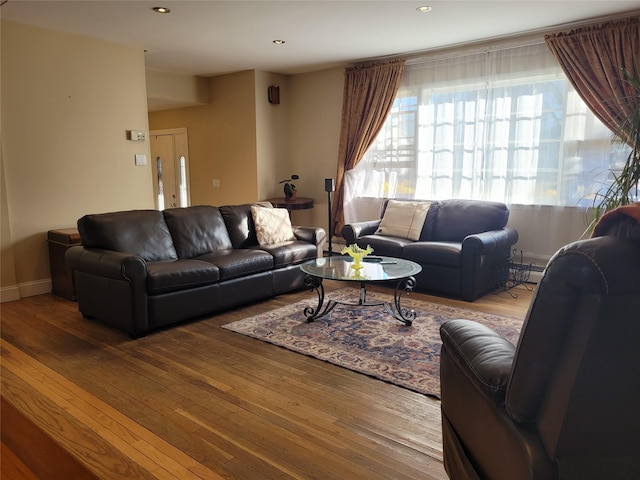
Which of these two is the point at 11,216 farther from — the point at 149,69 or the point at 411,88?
the point at 411,88

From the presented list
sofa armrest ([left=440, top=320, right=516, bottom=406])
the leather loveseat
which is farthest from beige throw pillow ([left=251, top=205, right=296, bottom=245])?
sofa armrest ([left=440, top=320, right=516, bottom=406])

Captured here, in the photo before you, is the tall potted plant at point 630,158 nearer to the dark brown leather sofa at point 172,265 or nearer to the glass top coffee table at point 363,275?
the glass top coffee table at point 363,275

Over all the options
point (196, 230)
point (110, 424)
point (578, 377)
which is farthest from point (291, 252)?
point (578, 377)

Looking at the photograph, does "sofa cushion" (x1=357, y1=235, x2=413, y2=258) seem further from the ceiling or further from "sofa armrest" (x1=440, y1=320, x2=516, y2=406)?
"sofa armrest" (x1=440, y1=320, x2=516, y2=406)

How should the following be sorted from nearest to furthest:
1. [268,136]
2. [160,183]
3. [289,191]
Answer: [289,191]
[268,136]
[160,183]

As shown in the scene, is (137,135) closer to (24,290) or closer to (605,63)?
(24,290)

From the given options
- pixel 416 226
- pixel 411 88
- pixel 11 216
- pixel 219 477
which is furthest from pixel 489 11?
pixel 11 216

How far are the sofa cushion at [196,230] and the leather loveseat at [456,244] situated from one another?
1.45 meters

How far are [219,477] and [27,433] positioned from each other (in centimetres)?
108

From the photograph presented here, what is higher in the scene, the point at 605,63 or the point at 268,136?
the point at 605,63

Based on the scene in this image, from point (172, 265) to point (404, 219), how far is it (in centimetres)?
267

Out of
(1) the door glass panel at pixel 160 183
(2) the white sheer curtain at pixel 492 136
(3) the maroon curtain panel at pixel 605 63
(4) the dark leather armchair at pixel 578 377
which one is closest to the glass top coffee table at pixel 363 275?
(2) the white sheer curtain at pixel 492 136

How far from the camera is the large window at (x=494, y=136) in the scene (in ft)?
14.9

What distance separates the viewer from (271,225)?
4715mm
